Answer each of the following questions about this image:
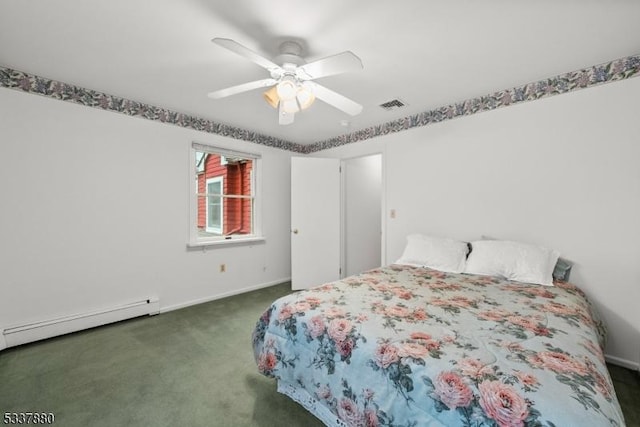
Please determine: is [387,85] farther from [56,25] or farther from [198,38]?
[56,25]

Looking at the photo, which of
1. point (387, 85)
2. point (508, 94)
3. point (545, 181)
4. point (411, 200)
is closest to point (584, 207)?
point (545, 181)

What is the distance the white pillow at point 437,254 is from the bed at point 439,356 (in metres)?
0.53

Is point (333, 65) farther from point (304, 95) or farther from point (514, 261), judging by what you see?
point (514, 261)

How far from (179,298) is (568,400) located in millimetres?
3379

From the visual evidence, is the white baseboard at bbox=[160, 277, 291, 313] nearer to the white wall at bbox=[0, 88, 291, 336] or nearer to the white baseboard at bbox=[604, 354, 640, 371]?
the white wall at bbox=[0, 88, 291, 336]

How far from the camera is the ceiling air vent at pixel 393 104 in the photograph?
2.70m

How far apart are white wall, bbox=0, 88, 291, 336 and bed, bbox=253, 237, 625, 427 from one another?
1908mm

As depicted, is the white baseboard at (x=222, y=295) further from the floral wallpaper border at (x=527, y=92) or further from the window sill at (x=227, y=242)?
the floral wallpaper border at (x=527, y=92)

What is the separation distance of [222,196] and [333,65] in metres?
2.61

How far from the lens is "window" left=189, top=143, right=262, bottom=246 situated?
331 cm

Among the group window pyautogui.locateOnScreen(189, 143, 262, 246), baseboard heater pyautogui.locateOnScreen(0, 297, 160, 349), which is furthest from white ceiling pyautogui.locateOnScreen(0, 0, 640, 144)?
baseboard heater pyautogui.locateOnScreen(0, 297, 160, 349)

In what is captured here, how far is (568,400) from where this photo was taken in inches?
31.4

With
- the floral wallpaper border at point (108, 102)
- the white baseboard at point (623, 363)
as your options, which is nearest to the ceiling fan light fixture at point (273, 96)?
the floral wallpaper border at point (108, 102)

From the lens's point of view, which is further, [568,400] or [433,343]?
[433,343]
